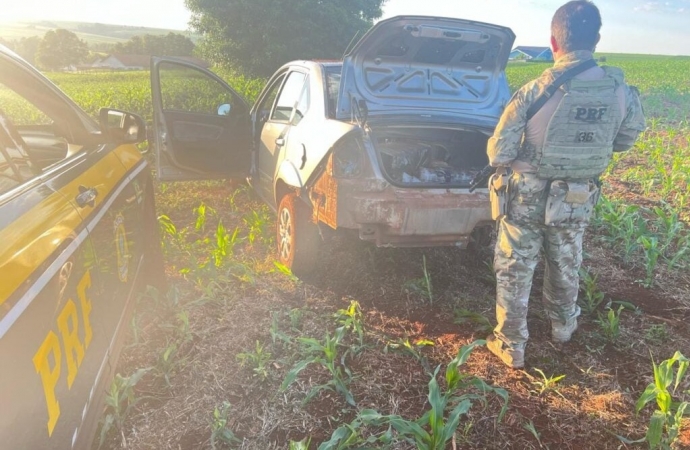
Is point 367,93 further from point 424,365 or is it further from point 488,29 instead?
point 424,365

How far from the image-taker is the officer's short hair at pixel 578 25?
2.61 meters

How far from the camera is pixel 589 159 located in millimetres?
2736

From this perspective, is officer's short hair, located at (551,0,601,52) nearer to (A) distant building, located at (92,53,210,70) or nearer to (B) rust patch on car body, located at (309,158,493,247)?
(B) rust patch on car body, located at (309,158,493,247)

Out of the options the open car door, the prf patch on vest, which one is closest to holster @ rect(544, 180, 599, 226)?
the prf patch on vest

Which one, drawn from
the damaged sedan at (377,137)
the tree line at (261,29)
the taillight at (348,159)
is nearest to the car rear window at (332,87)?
the damaged sedan at (377,137)

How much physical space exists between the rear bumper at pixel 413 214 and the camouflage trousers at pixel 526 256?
0.36 m

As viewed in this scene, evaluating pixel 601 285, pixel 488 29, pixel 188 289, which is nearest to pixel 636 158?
pixel 601 285

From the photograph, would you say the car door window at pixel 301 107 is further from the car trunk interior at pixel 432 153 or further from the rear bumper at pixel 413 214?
the rear bumper at pixel 413 214

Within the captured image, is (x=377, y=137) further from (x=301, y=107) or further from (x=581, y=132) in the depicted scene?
(x=581, y=132)

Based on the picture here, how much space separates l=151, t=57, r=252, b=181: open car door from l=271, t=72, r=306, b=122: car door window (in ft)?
1.78

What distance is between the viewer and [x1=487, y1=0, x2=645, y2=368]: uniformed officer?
2.62m

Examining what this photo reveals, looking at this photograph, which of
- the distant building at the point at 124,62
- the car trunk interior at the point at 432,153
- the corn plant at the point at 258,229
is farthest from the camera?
the distant building at the point at 124,62

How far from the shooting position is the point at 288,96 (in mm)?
4742

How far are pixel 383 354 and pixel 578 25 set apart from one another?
2216 millimetres
